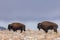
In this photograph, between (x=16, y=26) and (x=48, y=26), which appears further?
(x=16, y=26)

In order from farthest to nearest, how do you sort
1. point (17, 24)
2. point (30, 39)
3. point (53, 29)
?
point (17, 24)
point (53, 29)
point (30, 39)

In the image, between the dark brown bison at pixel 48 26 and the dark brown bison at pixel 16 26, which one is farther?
the dark brown bison at pixel 16 26

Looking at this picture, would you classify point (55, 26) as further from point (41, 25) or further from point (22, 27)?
point (22, 27)

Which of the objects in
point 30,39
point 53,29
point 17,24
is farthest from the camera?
point 17,24

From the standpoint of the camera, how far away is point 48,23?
70.2 ft

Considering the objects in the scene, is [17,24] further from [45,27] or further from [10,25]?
[45,27]

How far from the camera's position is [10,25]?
23.4 meters

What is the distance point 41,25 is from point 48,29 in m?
1.02

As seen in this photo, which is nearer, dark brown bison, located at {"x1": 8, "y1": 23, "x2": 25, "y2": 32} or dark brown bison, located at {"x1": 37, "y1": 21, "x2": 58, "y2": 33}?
dark brown bison, located at {"x1": 37, "y1": 21, "x2": 58, "y2": 33}

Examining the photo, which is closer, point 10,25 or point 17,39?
point 17,39

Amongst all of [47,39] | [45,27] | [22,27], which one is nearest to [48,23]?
[45,27]

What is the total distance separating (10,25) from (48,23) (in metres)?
4.13

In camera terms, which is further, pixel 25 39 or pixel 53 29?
pixel 53 29

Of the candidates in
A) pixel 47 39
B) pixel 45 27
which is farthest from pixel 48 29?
pixel 47 39
